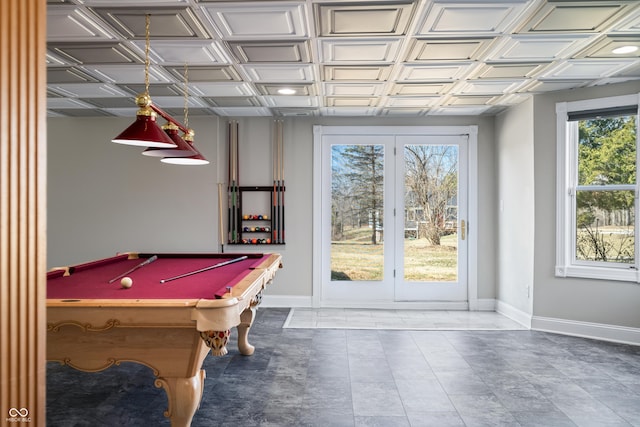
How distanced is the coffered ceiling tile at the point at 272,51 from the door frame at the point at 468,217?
207 centimetres

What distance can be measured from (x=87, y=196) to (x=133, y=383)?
3.43m

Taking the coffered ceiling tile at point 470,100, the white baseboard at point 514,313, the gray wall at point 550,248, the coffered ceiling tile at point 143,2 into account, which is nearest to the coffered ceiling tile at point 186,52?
the coffered ceiling tile at point 143,2

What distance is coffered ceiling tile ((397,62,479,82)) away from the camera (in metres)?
3.55

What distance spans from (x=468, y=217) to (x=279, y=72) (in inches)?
122

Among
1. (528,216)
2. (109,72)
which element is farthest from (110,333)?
(528,216)

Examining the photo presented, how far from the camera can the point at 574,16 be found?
2650 mm

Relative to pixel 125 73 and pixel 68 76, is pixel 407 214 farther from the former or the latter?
pixel 68 76

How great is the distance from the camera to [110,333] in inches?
80.3

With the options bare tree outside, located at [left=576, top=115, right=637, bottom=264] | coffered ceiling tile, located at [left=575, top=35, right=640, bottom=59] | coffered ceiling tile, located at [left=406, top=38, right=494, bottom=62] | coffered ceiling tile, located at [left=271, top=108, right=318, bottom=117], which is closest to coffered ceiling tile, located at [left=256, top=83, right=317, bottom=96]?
coffered ceiling tile, located at [left=271, top=108, right=318, bottom=117]

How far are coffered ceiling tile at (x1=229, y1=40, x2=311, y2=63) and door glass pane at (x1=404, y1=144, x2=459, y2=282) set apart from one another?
2.53m

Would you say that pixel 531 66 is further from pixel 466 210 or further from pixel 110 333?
pixel 110 333

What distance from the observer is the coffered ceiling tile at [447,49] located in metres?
3.05

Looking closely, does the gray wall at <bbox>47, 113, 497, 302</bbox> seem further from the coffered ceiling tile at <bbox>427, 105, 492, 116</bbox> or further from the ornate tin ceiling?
the ornate tin ceiling

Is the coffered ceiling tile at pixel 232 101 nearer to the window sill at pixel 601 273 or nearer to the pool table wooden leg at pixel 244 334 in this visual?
the pool table wooden leg at pixel 244 334
